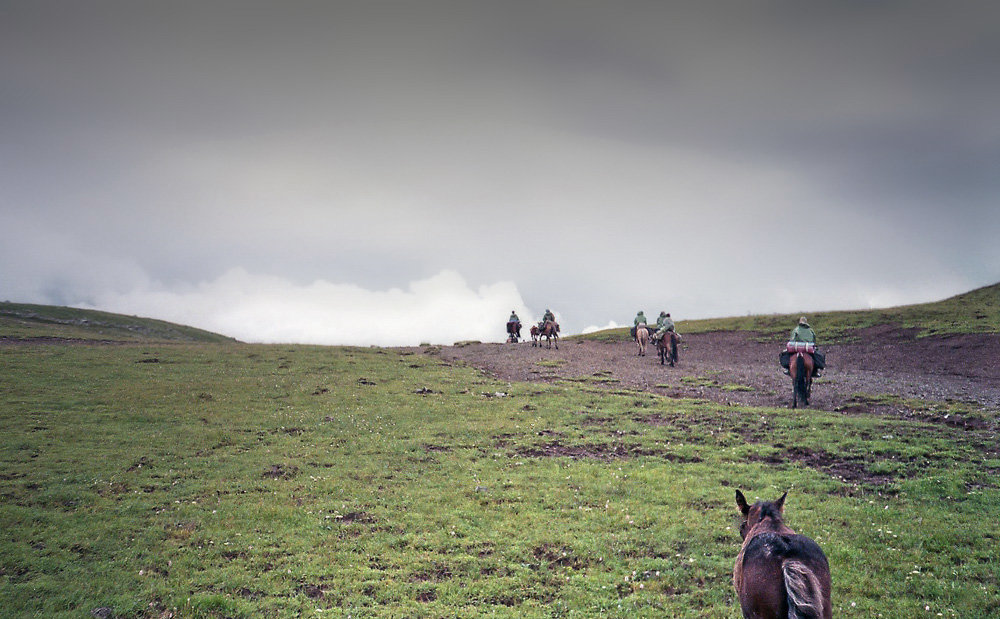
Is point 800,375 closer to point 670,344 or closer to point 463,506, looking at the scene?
point 670,344

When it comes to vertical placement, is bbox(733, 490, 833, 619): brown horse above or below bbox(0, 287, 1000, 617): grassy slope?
above

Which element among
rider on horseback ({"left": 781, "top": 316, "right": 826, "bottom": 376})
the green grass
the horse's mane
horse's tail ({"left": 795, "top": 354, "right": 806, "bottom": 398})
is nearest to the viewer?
the horse's mane

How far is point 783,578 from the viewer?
6262mm

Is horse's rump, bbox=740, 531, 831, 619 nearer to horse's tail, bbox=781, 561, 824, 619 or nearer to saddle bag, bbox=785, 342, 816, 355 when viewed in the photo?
horse's tail, bbox=781, 561, 824, 619

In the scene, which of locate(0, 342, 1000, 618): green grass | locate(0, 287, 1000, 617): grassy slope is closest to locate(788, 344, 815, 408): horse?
locate(0, 342, 1000, 618): green grass

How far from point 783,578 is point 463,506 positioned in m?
10.1

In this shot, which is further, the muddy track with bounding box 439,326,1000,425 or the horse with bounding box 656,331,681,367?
the horse with bounding box 656,331,681,367

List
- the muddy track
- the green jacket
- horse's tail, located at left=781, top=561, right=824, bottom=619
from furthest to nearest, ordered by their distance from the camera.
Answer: the muddy track → the green jacket → horse's tail, located at left=781, top=561, right=824, bottom=619

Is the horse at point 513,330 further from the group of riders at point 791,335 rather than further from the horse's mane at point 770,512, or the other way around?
the horse's mane at point 770,512

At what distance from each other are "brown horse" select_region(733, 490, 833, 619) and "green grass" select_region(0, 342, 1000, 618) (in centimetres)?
327

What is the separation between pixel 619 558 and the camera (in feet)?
38.3

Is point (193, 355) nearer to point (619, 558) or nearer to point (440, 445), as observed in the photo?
point (440, 445)

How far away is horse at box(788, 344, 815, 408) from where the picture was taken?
26234mm

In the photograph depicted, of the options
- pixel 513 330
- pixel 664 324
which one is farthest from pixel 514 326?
pixel 664 324
